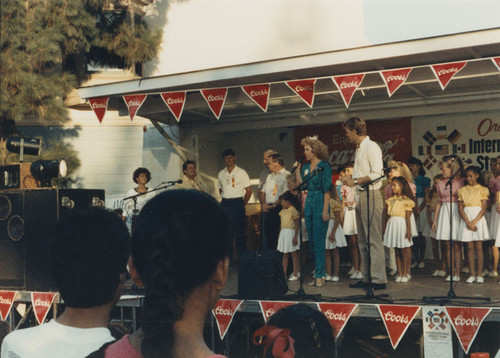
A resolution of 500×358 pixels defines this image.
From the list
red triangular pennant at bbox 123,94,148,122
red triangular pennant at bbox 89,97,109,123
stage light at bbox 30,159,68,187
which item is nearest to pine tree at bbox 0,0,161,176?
red triangular pennant at bbox 89,97,109,123

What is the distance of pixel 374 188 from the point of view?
254 inches

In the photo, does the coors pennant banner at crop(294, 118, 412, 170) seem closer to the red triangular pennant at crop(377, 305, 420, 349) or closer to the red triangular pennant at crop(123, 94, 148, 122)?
the red triangular pennant at crop(123, 94, 148, 122)

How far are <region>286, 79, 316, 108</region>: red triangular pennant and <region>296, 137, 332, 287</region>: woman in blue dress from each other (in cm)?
79

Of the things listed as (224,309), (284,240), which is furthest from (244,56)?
(224,309)

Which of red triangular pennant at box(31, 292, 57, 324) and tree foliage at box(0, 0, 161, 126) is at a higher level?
tree foliage at box(0, 0, 161, 126)

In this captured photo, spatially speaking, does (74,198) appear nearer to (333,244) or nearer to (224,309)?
(224,309)

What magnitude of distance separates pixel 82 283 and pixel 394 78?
5.56 m

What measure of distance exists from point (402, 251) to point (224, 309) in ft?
8.08

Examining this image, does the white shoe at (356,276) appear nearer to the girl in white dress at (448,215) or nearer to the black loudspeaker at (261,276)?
the girl in white dress at (448,215)

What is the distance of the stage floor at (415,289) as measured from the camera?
19.1ft

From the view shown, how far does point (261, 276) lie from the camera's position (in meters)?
5.97

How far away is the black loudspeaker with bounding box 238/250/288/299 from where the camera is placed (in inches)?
235

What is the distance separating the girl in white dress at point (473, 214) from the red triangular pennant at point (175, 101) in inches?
151

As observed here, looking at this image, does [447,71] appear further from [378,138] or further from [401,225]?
[378,138]
